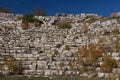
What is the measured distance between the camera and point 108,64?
806 inches

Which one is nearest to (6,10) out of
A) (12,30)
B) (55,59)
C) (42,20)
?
(42,20)

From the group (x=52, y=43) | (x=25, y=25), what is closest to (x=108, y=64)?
(x=52, y=43)

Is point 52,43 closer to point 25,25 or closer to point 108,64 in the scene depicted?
point 108,64

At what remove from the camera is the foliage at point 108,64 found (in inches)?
798

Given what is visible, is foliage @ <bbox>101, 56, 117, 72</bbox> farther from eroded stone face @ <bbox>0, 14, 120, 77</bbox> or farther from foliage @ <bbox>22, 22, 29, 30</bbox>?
foliage @ <bbox>22, 22, 29, 30</bbox>

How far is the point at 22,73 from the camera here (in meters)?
20.5

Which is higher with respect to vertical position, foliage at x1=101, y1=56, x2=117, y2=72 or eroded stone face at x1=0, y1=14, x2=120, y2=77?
eroded stone face at x1=0, y1=14, x2=120, y2=77

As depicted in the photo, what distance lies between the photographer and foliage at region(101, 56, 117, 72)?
20266 mm

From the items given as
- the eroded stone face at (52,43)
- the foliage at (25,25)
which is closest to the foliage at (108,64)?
the eroded stone face at (52,43)

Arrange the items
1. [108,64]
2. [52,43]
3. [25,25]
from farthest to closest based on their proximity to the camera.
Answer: [25,25] → [52,43] → [108,64]

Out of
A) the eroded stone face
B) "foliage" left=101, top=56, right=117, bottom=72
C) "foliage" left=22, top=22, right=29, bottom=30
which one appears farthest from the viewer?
"foliage" left=22, top=22, right=29, bottom=30

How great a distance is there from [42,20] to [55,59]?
12.7 meters

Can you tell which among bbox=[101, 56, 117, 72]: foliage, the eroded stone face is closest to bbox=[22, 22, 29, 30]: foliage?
the eroded stone face

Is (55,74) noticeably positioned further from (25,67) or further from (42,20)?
(42,20)
